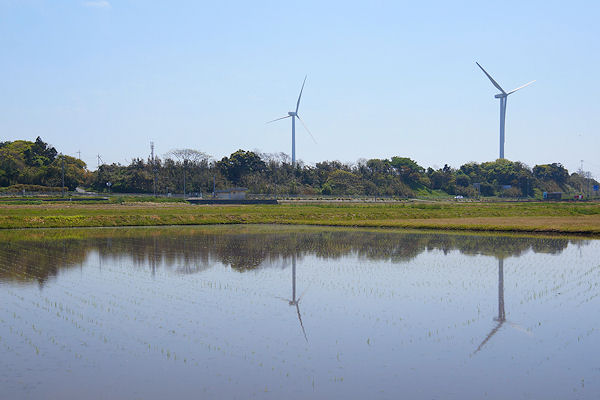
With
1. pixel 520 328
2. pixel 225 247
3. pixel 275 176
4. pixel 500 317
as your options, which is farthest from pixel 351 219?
pixel 275 176

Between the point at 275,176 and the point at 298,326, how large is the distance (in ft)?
344

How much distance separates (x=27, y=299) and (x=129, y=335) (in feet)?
17.3

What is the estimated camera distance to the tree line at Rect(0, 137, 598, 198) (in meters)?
100

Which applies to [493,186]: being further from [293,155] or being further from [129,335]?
[129,335]

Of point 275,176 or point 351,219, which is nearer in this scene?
point 351,219

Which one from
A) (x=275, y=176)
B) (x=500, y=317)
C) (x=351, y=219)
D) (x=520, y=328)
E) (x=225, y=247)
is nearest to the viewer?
(x=520, y=328)

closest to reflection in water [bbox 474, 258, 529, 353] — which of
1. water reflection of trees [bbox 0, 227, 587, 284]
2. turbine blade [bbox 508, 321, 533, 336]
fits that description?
turbine blade [bbox 508, 321, 533, 336]

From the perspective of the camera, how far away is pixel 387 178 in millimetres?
126562

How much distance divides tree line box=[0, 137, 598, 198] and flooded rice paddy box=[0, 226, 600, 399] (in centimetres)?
7861

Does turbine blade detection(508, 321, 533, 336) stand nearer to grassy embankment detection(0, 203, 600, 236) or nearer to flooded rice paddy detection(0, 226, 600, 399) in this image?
flooded rice paddy detection(0, 226, 600, 399)

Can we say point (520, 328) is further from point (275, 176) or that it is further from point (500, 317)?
point (275, 176)

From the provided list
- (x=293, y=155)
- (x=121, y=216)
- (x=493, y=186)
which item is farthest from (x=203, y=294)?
(x=493, y=186)

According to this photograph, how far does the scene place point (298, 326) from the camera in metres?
Result: 11.6

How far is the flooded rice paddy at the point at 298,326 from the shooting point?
820 cm
